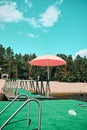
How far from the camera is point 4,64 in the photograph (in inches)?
2913

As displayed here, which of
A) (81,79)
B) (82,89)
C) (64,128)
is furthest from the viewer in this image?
(81,79)

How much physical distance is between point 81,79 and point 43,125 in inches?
2610

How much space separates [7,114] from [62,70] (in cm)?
6488

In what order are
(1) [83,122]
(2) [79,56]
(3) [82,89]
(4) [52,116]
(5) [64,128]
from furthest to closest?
(2) [79,56]
(3) [82,89]
(4) [52,116]
(1) [83,122]
(5) [64,128]

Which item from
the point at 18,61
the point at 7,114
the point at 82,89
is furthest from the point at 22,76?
the point at 7,114

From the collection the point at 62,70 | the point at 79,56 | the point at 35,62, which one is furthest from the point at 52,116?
the point at 79,56

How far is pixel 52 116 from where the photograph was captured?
8156 millimetres

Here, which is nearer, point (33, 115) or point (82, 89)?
point (33, 115)

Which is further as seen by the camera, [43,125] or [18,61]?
[18,61]

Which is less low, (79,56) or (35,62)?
(79,56)

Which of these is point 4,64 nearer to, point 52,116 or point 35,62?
point 35,62

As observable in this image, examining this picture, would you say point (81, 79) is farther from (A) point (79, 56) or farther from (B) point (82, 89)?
(B) point (82, 89)

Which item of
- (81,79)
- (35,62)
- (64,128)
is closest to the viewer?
(64,128)

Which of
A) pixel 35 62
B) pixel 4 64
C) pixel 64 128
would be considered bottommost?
pixel 64 128
